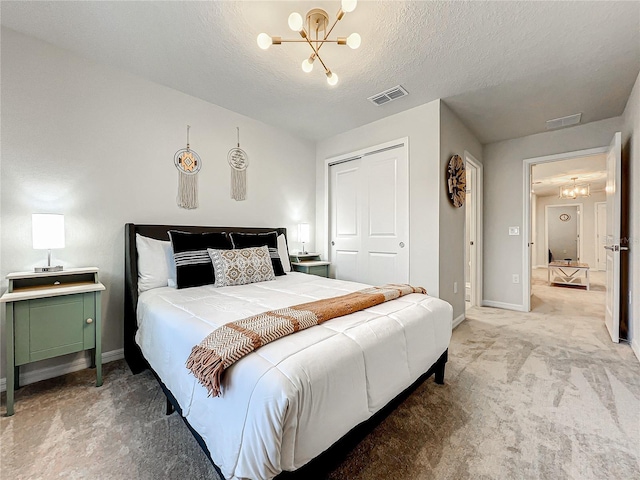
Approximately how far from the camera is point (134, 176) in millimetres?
2543

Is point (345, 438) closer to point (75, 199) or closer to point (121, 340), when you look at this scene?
point (121, 340)

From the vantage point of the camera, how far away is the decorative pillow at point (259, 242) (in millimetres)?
2805

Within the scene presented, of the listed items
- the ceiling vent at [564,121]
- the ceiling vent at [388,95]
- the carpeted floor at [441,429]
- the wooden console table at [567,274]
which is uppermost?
the ceiling vent at [388,95]

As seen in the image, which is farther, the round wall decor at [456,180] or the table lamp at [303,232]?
the table lamp at [303,232]

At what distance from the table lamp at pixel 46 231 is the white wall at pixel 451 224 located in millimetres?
3351

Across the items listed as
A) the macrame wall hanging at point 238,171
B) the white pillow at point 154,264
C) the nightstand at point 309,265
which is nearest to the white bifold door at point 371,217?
the nightstand at point 309,265

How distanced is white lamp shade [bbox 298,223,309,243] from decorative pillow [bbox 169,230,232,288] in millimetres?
1488

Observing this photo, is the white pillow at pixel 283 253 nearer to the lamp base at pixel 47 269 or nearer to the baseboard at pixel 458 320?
the lamp base at pixel 47 269

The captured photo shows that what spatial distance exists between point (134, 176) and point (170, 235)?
696mm

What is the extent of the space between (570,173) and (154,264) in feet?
26.1

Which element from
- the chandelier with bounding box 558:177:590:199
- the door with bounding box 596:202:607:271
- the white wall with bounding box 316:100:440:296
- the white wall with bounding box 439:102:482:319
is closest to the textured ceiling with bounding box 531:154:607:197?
the chandelier with bounding box 558:177:590:199

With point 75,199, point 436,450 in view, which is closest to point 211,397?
point 436,450

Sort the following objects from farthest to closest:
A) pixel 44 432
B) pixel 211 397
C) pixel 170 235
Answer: pixel 170 235 < pixel 44 432 < pixel 211 397

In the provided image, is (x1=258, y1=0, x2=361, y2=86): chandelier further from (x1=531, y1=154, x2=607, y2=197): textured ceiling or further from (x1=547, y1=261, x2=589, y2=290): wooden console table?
(x1=547, y1=261, x2=589, y2=290): wooden console table
